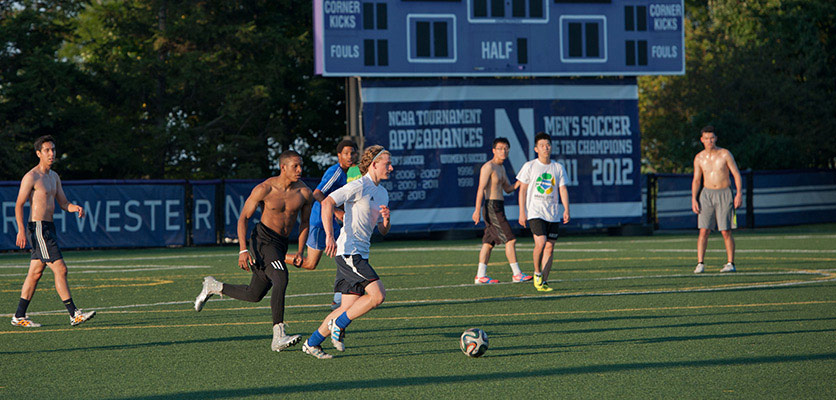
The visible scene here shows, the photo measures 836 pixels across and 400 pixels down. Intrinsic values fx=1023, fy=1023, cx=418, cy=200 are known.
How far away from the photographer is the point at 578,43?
88.4ft

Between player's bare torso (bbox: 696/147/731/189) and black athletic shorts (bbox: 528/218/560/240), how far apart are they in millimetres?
3496

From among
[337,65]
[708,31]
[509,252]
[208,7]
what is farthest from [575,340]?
[708,31]

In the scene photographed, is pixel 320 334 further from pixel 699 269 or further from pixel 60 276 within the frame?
pixel 699 269

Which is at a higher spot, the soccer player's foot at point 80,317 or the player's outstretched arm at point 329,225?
the player's outstretched arm at point 329,225

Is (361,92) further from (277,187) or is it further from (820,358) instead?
(820,358)

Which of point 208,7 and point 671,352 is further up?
point 208,7

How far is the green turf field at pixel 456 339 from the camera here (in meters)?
7.18

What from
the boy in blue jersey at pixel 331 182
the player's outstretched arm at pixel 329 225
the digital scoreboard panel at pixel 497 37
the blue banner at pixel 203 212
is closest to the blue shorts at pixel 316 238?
the boy in blue jersey at pixel 331 182

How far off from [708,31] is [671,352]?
4247 centimetres

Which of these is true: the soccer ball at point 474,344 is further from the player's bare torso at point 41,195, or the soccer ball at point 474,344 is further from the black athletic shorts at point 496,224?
the black athletic shorts at point 496,224

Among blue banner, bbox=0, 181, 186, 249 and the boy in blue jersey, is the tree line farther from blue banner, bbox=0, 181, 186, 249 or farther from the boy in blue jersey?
the boy in blue jersey

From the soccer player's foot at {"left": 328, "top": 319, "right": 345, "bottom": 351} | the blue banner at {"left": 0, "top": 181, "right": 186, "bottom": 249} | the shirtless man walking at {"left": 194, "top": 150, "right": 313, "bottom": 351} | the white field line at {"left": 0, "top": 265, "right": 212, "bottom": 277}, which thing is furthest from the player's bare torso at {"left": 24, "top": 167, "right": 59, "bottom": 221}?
the blue banner at {"left": 0, "top": 181, "right": 186, "bottom": 249}

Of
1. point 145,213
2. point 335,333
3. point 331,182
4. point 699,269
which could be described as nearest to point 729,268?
point 699,269

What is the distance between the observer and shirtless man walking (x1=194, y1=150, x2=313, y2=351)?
8812 mm
